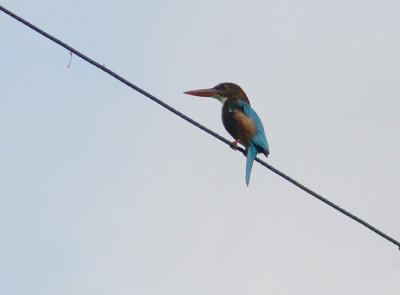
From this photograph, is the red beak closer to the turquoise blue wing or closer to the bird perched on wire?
the bird perched on wire

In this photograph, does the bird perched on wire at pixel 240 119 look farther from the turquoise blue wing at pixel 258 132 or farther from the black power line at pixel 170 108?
the black power line at pixel 170 108

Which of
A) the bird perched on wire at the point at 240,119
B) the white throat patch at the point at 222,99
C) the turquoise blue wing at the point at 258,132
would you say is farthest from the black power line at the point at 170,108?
the white throat patch at the point at 222,99

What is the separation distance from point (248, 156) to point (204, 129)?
6.46 ft

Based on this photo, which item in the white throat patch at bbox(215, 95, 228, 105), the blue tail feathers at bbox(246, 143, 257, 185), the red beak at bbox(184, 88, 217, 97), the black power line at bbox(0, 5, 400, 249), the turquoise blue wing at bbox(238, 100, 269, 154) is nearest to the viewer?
the black power line at bbox(0, 5, 400, 249)

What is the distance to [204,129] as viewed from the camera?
4.43 m

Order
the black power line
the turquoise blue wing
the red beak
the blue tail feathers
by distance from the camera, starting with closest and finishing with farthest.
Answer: the black power line, the blue tail feathers, the turquoise blue wing, the red beak

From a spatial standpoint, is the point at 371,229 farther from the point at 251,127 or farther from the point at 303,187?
the point at 251,127

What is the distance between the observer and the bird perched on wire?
6.50m

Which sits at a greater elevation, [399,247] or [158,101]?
[158,101]

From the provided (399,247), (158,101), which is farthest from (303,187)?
(158,101)

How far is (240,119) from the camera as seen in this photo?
6801mm

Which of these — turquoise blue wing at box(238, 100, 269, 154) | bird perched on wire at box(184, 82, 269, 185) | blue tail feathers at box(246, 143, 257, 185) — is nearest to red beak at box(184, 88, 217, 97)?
bird perched on wire at box(184, 82, 269, 185)

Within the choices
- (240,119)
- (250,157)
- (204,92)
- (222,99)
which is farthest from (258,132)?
(204,92)

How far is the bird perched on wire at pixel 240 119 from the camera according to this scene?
6.50 m
